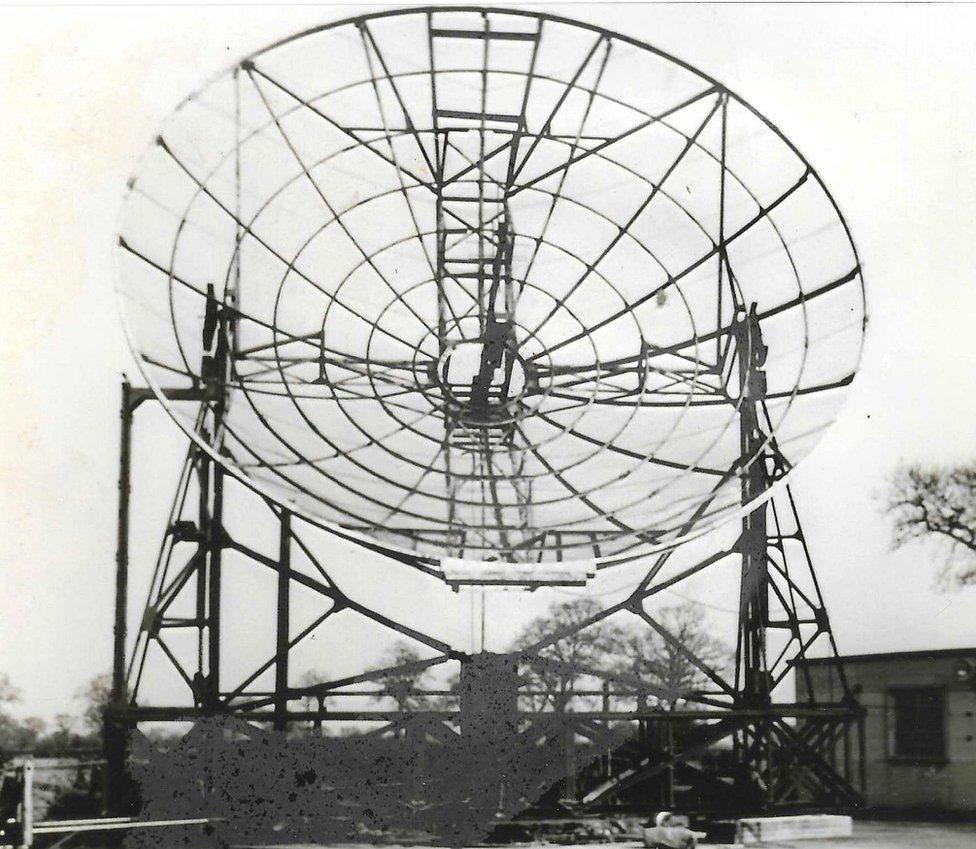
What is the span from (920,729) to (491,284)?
1382 cm

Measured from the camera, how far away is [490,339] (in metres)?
12.9

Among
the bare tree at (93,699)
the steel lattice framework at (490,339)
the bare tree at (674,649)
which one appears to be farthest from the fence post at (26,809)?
the bare tree at (674,649)

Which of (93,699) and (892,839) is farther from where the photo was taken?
(93,699)

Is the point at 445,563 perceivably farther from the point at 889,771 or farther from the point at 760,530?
the point at 889,771

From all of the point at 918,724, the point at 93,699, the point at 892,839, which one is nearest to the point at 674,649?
the point at 918,724

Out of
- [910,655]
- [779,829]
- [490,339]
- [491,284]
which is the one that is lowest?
[779,829]

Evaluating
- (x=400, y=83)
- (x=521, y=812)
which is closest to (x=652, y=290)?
(x=400, y=83)

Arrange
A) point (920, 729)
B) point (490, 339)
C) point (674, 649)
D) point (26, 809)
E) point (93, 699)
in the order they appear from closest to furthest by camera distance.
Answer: point (26, 809), point (490, 339), point (93, 699), point (920, 729), point (674, 649)

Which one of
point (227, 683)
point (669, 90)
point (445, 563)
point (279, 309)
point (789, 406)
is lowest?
point (227, 683)

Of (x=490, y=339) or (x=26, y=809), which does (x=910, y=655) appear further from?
(x=26, y=809)

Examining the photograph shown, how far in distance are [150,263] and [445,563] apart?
403cm

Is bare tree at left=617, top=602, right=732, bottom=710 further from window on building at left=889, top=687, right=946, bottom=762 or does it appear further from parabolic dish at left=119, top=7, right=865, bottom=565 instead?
parabolic dish at left=119, top=7, right=865, bottom=565

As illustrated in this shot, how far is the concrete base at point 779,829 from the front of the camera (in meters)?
14.1

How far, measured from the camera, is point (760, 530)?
46.6ft
